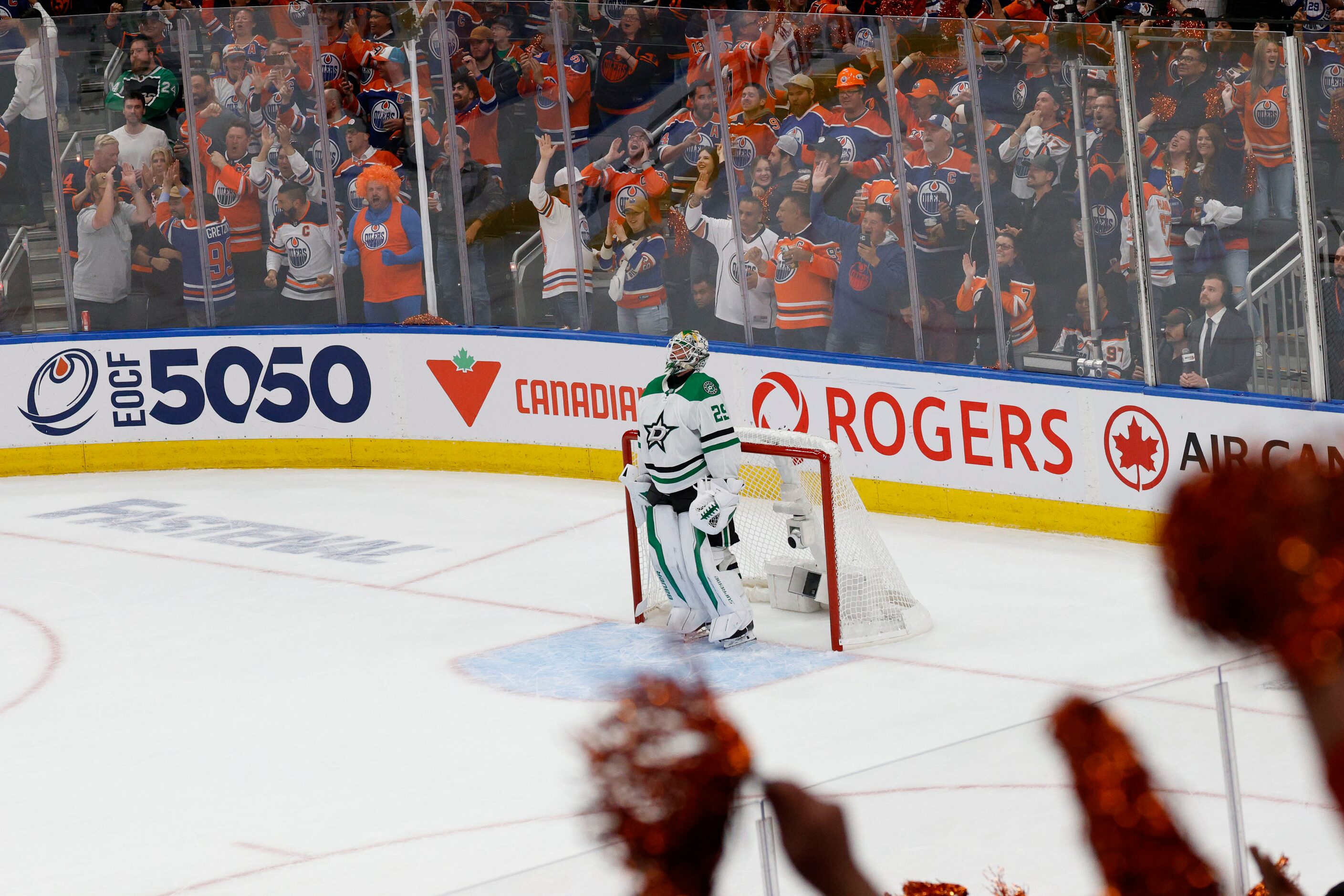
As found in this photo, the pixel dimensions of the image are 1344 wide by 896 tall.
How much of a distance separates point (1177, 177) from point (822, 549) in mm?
2749

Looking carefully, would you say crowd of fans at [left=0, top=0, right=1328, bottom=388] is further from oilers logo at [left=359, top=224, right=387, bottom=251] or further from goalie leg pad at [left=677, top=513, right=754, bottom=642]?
goalie leg pad at [left=677, top=513, right=754, bottom=642]

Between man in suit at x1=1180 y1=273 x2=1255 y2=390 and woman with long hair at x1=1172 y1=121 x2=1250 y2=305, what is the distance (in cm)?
8

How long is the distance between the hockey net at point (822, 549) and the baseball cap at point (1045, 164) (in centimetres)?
232

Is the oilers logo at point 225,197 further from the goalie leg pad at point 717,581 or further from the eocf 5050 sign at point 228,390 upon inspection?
the goalie leg pad at point 717,581

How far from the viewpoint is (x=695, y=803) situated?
0.65 meters

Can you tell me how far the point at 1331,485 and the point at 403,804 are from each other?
5697 mm

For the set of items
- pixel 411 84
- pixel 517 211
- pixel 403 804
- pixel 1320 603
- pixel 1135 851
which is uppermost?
pixel 411 84

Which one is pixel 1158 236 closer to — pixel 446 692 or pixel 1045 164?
pixel 1045 164

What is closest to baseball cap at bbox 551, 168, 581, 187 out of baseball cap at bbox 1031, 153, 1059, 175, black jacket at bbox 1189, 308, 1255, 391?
baseball cap at bbox 1031, 153, 1059, 175

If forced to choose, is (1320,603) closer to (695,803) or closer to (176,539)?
(695,803)

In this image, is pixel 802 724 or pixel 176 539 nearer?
pixel 802 724

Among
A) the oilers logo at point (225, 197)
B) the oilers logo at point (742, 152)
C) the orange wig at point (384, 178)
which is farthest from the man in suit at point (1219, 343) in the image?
the oilers logo at point (225, 197)

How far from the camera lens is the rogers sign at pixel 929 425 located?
9.45 m

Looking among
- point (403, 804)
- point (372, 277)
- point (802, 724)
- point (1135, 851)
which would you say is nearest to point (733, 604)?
point (802, 724)
